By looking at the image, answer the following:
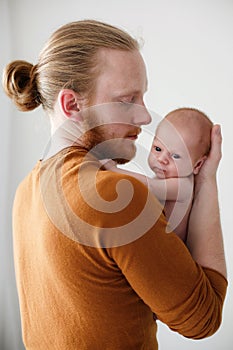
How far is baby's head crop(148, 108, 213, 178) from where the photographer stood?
1149 mm

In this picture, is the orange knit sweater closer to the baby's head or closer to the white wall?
the baby's head

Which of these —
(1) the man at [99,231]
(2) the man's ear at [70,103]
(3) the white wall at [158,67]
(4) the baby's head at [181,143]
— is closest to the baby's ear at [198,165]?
(4) the baby's head at [181,143]

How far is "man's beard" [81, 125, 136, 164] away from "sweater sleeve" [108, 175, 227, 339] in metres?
0.16

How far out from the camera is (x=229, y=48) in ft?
6.07

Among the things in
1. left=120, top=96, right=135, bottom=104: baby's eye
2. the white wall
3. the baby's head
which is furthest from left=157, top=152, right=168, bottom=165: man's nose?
the white wall

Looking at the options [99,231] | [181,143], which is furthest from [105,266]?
[181,143]

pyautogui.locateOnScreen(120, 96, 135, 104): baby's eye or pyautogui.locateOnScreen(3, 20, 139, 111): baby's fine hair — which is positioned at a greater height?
pyautogui.locateOnScreen(3, 20, 139, 111): baby's fine hair

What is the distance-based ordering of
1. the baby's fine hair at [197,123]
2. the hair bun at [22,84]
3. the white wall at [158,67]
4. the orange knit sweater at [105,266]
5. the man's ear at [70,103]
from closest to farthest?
the orange knit sweater at [105,266] → the man's ear at [70,103] → the hair bun at [22,84] → the baby's fine hair at [197,123] → the white wall at [158,67]

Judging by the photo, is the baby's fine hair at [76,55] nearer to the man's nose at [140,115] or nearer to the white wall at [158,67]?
the man's nose at [140,115]

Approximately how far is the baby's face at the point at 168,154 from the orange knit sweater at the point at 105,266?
362 millimetres

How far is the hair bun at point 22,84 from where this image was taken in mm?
1011

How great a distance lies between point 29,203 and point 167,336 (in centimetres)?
137

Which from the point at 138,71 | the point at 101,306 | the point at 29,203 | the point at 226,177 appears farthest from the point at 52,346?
the point at 226,177

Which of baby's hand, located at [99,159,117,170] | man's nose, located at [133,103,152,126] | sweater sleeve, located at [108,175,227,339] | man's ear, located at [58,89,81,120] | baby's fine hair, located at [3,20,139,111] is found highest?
baby's fine hair, located at [3,20,139,111]
